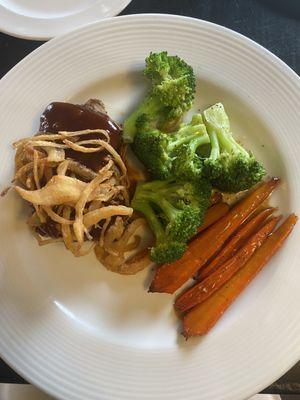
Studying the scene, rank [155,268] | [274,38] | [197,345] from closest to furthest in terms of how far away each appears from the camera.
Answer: [197,345] → [155,268] → [274,38]

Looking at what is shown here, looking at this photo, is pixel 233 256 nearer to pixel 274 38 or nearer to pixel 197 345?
pixel 197 345

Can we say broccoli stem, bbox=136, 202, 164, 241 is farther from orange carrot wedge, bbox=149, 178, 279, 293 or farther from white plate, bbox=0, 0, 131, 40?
white plate, bbox=0, 0, 131, 40

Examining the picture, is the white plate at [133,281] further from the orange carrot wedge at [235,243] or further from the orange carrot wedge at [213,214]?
the orange carrot wedge at [213,214]

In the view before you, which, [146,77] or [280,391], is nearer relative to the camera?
[280,391]

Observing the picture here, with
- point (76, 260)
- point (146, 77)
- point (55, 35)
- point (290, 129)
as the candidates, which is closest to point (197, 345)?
point (76, 260)

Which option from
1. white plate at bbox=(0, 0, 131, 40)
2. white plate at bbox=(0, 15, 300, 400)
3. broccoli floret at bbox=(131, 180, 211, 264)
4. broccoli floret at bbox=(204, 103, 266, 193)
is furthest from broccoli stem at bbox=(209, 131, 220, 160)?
white plate at bbox=(0, 0, 131, 40)

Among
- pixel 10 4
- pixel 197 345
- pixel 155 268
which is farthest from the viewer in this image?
pixel 10 4
